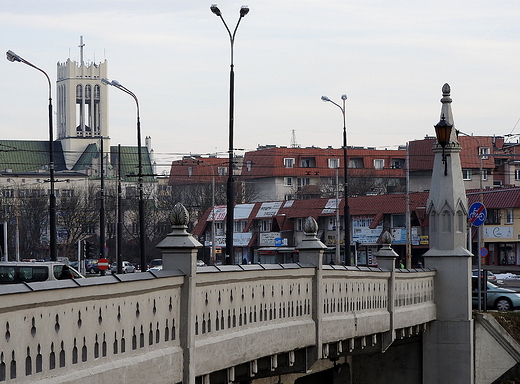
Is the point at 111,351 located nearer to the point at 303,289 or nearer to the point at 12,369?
the point at 12,369

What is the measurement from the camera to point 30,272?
2862 centimetres

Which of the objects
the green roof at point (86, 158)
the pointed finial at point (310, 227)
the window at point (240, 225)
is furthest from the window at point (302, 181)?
the pointed finial at point (310, 227)

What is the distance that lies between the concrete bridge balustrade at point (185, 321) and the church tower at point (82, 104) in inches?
6674

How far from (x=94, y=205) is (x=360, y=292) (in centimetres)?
9125

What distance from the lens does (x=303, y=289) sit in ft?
50.5

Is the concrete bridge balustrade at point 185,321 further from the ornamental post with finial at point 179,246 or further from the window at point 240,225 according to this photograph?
the window at point 240,225

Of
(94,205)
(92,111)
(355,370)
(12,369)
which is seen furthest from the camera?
(92,111)

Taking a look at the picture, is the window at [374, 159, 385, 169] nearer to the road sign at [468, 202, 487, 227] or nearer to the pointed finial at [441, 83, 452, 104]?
the road sign at [468, 202, 487, 227]

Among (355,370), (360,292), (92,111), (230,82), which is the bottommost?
(355,370)

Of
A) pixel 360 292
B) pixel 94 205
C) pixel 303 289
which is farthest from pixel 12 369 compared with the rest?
pixel 94 205

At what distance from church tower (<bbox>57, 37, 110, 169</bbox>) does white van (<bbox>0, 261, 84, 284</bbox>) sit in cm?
15646

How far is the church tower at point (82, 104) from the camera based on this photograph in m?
186

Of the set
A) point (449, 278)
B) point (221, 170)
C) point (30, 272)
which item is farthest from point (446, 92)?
point (221, 170)

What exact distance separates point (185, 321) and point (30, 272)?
1828 cm
